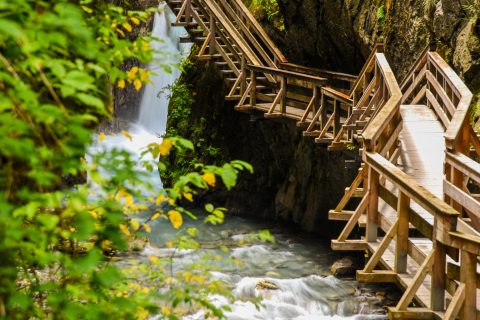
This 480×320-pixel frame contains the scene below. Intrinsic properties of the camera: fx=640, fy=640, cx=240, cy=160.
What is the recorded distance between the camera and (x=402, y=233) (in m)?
5.66

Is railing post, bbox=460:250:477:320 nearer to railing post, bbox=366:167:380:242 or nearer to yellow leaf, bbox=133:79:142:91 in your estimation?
railing post, bbox=366:167:380:242

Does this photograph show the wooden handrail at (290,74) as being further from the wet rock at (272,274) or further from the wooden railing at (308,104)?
the wet rock at (272,274)

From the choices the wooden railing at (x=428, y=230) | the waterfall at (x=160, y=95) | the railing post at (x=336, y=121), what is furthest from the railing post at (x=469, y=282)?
the waterfall at (x=160, y=95)

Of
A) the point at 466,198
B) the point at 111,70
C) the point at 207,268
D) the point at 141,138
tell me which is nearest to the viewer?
the point at 111,70

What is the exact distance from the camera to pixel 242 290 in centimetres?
1201

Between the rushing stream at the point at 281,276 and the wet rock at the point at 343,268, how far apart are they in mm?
188

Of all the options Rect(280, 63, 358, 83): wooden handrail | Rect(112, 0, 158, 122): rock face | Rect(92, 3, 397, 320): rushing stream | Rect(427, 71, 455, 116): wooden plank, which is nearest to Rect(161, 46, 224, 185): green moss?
Rect(92, 3, 397, 320): rushing stream

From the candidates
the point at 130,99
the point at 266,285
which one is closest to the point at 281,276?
the point at 266,285

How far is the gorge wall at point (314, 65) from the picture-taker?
11.4 meters

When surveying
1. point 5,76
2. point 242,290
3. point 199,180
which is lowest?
point 242,290

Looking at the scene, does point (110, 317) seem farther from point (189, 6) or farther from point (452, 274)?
point (189, 6)

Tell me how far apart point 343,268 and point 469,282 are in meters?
9.12

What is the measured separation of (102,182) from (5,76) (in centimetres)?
67

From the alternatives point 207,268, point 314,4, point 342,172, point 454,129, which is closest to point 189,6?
point 314,4
